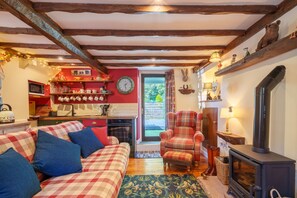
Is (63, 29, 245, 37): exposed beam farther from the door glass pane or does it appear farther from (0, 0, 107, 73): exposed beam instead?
the door glass pane

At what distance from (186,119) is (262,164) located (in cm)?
255

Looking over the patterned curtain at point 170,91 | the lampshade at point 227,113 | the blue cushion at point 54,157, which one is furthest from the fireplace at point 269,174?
the patterned curtain at point 170,91

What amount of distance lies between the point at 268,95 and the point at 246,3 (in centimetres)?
101

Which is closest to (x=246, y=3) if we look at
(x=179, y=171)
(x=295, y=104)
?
(x=295, y=104)

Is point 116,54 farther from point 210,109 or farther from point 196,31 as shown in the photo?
point 210,109

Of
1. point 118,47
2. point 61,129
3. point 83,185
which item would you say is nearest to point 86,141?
point 61,129

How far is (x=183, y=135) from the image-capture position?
166 inches

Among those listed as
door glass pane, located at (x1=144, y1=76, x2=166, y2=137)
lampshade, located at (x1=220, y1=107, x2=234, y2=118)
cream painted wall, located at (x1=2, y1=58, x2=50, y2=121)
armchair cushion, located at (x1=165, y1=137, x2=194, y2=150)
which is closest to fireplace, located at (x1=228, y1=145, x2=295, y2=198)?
lampshade, located at (x1=220, y1=107, x2=234, y2=118)

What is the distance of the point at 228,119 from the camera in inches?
128

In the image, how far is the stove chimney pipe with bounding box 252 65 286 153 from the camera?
198 centimetres

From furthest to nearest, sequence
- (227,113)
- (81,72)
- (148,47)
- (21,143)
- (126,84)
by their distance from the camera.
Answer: (81,72)
(126,84)
(148,47)
(227,113)
(21,143)

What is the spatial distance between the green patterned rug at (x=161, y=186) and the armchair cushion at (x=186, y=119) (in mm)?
1310

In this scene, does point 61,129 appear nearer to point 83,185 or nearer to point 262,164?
point 83,185

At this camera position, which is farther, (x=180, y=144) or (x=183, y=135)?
(x=183, y=135)
